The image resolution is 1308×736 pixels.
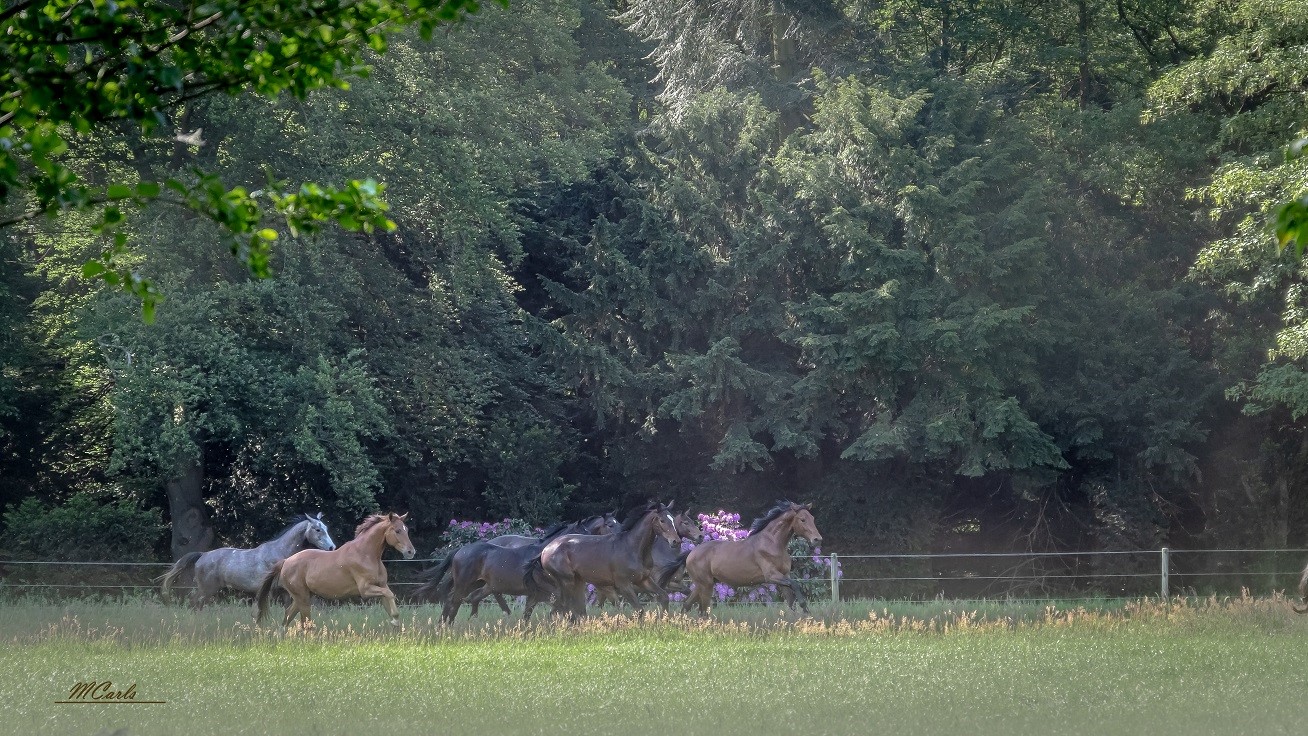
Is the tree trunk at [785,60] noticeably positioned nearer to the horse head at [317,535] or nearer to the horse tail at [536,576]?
the horse tail at [536,576]

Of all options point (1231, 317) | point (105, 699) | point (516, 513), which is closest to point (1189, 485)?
point (1231, 317)

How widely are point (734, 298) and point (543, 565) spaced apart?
1375 cm

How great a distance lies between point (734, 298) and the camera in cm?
2969

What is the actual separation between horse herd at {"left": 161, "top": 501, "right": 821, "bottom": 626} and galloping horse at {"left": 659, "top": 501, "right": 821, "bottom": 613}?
0.04 feet

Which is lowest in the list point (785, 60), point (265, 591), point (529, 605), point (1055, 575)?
point (1055, 575)

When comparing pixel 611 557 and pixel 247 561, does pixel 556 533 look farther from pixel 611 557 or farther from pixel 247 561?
pixel 247 561

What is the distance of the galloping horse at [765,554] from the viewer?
55.5ft

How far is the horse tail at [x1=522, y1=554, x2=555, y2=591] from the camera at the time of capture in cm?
1717

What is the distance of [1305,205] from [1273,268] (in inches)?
871

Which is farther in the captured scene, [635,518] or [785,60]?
[785,60]

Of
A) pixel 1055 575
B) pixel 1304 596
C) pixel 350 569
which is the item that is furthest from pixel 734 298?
pixel 350 569

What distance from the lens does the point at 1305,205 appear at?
11.0ft

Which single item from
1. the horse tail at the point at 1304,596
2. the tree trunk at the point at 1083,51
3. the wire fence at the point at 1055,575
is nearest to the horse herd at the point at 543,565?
the horse tail at the point at 1304,596

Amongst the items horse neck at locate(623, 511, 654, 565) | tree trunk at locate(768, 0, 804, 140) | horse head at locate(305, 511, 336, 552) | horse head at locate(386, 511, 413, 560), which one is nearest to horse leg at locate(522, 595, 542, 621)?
horse neck at locate(623, 511, 654, 565)
